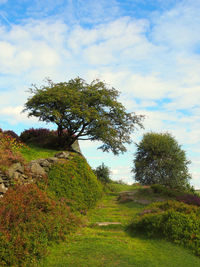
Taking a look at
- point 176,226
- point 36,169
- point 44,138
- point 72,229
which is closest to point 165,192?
point 176,226

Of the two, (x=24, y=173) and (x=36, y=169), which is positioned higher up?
(x=36, y=169)

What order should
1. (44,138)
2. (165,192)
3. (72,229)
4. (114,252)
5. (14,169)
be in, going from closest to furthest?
(114,252) < (72,229) < (14,169) < (165,192) < (44,138)

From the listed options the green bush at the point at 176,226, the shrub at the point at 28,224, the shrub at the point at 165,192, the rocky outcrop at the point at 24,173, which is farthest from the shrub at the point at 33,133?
the green bush at the point at 176,226

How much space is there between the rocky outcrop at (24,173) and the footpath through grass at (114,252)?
346 centimetres

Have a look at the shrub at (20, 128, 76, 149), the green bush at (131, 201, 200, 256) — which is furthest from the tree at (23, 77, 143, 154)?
the green bush at (131, 201, 200, 256)

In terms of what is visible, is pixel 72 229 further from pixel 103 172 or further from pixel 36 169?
pixel 103 172

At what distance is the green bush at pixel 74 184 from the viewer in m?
11.4

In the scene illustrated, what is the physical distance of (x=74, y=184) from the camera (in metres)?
12.5

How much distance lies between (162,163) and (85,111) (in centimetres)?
934

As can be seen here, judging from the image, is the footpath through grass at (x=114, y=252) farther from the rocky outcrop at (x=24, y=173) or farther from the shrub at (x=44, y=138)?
the shrub at (x=44, y=138)

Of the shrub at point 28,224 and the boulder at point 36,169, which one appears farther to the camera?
the boulder at point 36,169

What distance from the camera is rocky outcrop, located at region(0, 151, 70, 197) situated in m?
9.74

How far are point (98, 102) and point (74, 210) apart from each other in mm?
13348

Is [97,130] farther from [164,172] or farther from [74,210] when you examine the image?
→ [74,210]
